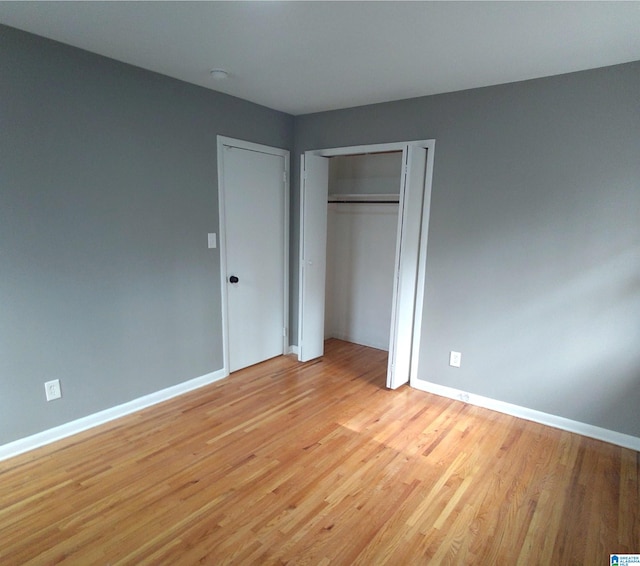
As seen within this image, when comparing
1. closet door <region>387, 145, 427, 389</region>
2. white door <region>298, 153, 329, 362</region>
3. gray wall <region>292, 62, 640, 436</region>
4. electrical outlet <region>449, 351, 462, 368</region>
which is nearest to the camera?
gray wall <region>292, 62, 640, 436</region>

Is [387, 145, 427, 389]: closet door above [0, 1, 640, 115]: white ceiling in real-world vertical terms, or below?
below

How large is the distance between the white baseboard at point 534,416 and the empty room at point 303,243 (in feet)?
0.06

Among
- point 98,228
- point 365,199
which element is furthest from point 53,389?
point 365,199

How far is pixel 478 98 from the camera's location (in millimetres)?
2781

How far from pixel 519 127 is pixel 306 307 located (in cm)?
238

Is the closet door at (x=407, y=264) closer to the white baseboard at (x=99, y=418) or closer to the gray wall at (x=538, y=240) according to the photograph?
the gray wall at (x=538, y=240)

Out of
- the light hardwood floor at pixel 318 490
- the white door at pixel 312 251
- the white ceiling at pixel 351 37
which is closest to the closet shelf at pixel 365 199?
the white door at pixel 312 251

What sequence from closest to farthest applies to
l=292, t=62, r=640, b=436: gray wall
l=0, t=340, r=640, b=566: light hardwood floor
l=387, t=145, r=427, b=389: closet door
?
l=0, t=340, r=640, b=566: light hardwood floor, l=292, t=62, r=640, b=436: gray wall, l=387, t=145, r=427, b=389: closet door

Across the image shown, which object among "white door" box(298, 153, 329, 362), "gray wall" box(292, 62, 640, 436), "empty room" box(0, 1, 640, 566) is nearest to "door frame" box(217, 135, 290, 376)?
"empty room" box(0, 1, 640, 566)

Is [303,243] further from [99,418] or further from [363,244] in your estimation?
[99,418]

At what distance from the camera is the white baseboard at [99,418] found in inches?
89.8

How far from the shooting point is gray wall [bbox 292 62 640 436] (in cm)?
239

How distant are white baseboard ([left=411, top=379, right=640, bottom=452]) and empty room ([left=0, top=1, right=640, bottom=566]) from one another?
0.06ft

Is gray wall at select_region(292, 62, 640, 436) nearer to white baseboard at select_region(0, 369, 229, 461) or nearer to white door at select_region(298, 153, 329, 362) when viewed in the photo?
white door at select_region(298, 153, 329, 362)
